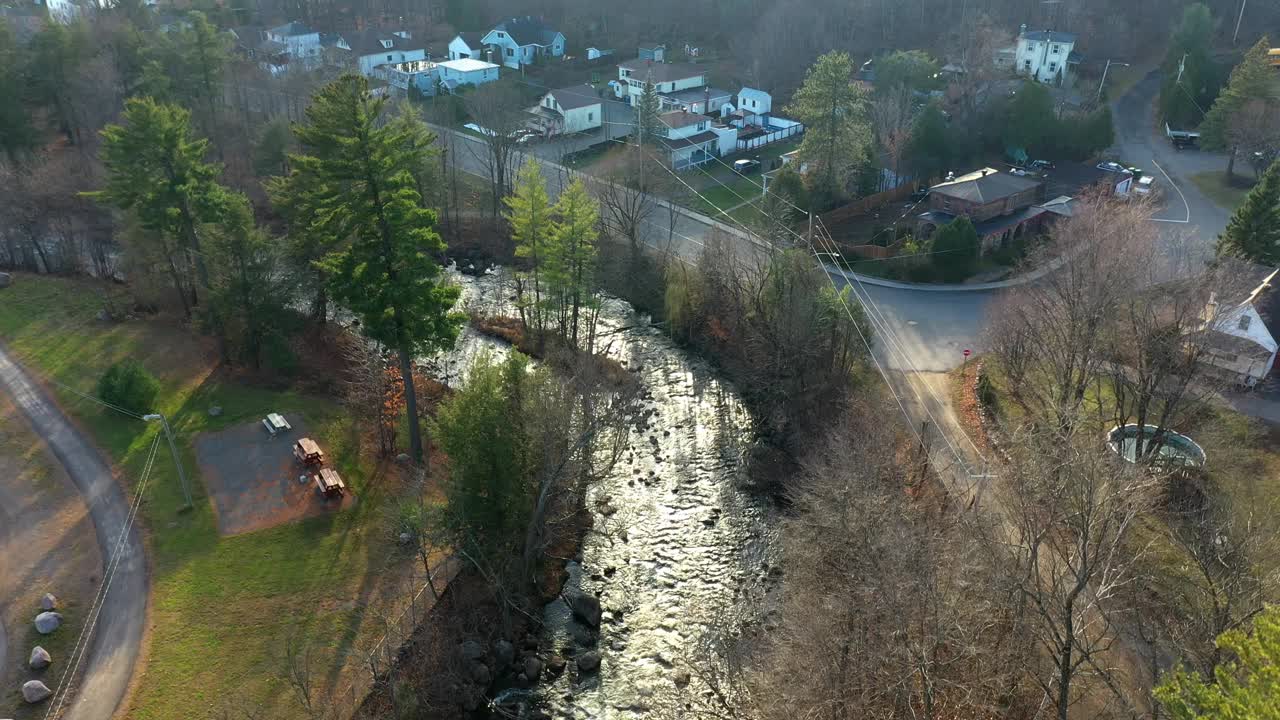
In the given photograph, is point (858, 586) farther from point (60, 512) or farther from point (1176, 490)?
point (60, 512)

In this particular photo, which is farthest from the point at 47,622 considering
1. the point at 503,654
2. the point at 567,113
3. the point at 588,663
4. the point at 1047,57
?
the point at 1047,57

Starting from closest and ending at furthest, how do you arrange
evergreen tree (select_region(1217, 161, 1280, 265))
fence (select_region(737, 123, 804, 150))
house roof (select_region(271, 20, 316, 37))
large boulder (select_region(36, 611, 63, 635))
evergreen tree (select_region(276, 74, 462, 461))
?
large boulder (select_region(36, 611, 63, 635)) → evergreen tree (select_region(276, 74, 462, 461)) → evergreen tree (select_region(1217, 161, 1280, 265)) → fence (select_region(737, 123, 804, 150)) → house roof (select_region(271, 20, 316, 37))

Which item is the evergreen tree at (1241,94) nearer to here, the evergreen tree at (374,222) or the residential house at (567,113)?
the residential house at (567,113)

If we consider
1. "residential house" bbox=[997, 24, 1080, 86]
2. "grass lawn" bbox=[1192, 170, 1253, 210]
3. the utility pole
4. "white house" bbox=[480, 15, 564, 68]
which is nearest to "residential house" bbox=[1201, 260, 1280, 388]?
"grass lawn" bbox=[1192, 170, 1253, 210]

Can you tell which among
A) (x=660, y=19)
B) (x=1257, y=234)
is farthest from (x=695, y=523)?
(x=660, y=19)

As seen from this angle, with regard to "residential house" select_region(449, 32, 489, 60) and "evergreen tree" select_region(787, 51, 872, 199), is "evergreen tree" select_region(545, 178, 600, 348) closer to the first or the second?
"evergreen tree" select_region(787, 51, 872, 199)

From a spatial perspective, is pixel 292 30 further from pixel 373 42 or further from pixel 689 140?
pixel 689 140
